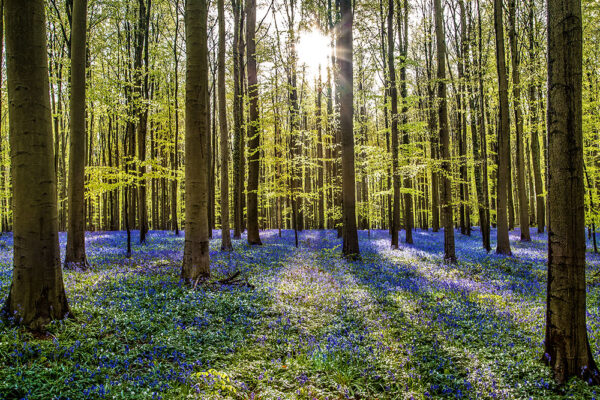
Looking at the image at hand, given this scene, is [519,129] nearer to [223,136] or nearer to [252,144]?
[252,144]

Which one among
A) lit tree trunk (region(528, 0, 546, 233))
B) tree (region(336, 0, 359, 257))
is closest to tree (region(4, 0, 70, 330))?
tree (region(336, 0, 359, 257))

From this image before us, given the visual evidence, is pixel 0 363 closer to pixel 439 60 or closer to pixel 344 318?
pixel 344 318

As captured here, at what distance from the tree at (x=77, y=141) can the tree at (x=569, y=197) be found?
11148 mm

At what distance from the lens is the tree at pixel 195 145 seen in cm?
806

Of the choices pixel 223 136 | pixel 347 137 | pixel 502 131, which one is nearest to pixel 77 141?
pixel 223 136

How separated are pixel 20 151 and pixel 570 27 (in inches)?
318

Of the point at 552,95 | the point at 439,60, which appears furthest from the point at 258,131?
the point at 552,95

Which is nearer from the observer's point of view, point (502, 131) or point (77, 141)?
point (77, 141)

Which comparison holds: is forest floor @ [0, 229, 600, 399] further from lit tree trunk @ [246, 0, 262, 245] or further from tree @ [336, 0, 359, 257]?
lit tree trunk @ [246, 0, 262, 245]

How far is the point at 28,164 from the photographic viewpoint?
4.77 m

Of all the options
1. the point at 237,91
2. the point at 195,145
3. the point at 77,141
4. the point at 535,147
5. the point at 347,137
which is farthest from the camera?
the point at 535,147

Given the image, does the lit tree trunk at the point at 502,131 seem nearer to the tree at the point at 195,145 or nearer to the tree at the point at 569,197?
the tree at the point at 569,197

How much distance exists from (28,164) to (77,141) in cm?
534

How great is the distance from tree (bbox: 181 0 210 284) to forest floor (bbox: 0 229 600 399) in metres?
0.81
